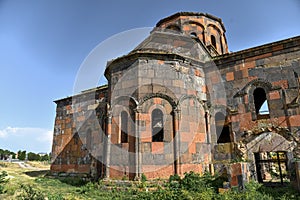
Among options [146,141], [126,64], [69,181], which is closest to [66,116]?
[69,181]

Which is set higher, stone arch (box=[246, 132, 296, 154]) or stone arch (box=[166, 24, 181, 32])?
stone arch (box=[166, 24, 181, 32])

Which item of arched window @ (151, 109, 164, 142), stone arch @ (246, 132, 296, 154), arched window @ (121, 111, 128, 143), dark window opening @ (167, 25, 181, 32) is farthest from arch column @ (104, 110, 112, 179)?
dark window opening @ (167, 25, 181, 32)

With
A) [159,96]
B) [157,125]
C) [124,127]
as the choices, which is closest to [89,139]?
[124,127]

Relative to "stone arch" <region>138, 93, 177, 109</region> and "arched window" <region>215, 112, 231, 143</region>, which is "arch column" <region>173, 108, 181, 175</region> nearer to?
"stone arch" <region>138, 93, 177, 109</region>

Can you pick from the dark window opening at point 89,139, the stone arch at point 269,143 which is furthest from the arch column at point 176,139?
the dark window opening at point 89,139

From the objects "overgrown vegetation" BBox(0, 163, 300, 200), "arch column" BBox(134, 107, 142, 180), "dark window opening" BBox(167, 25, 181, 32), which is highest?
"dark window opening" BBox(167, 25, 181, 32)

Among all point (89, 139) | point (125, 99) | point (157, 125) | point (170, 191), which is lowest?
point (170, 191)

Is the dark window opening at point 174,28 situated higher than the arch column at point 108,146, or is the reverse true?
the dark window opening at point 174,28

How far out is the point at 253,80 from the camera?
8852 millimetres

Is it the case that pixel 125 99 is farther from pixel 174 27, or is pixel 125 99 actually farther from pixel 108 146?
pixel 174 27

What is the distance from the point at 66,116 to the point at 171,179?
9.71 metres

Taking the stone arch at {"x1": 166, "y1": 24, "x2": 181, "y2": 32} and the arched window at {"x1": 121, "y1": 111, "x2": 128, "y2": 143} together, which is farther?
the stone arch at {"x1": 166, "y1": 24, "x2": 181, "y2": 32}

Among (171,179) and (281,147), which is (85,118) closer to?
(171,179)

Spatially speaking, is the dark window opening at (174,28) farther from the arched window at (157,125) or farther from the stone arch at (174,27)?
the arched window at (157,125)
